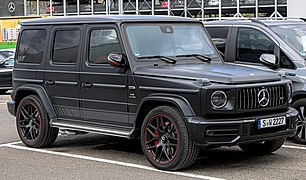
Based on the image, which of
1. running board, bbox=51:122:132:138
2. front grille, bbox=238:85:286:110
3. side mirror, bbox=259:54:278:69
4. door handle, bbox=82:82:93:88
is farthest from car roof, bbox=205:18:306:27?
running board, bbox=51:122:132:138

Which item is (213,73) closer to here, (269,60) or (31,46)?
(269,60)

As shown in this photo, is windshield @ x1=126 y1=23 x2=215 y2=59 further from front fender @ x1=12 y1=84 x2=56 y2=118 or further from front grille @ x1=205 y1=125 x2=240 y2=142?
front fender @ x1=12 y1=84 x2=56 y2=118

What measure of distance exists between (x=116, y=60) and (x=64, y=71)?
1.29 m

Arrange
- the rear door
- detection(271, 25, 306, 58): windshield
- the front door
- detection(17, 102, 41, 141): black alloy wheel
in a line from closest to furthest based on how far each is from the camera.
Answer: the front door, the rear door, detection(17, 102, 41, 141): black alloy wheel, detection(271, 25, 306, 58): windshield

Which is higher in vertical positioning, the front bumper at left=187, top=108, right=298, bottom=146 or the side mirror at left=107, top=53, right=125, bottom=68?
the side mirror at left=107, top=53, right=125, bottom=68

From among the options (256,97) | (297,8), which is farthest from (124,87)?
(297,8)

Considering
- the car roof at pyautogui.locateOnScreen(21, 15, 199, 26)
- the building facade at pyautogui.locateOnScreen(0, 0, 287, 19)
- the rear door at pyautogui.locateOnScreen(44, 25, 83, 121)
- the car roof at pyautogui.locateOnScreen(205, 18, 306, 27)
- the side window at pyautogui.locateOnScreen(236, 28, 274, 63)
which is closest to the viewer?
the car roof at pyautogui.locateOnScreen(21, 15, 199, 26)

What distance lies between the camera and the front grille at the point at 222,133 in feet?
23.7

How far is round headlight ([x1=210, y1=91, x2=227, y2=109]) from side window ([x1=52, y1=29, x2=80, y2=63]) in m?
2.54

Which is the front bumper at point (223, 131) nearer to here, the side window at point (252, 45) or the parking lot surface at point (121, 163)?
the parking lot surface at point (121, 163)

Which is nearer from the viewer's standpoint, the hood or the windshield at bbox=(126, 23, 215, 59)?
the hood

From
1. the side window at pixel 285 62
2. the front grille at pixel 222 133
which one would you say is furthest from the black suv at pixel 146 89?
the side window at pixel 285 62

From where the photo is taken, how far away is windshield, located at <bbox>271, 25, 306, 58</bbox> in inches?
386

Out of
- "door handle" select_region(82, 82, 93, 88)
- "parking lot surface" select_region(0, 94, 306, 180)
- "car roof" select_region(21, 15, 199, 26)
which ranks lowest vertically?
"parking lot surface" select_region(0, 94, 306, 180)
